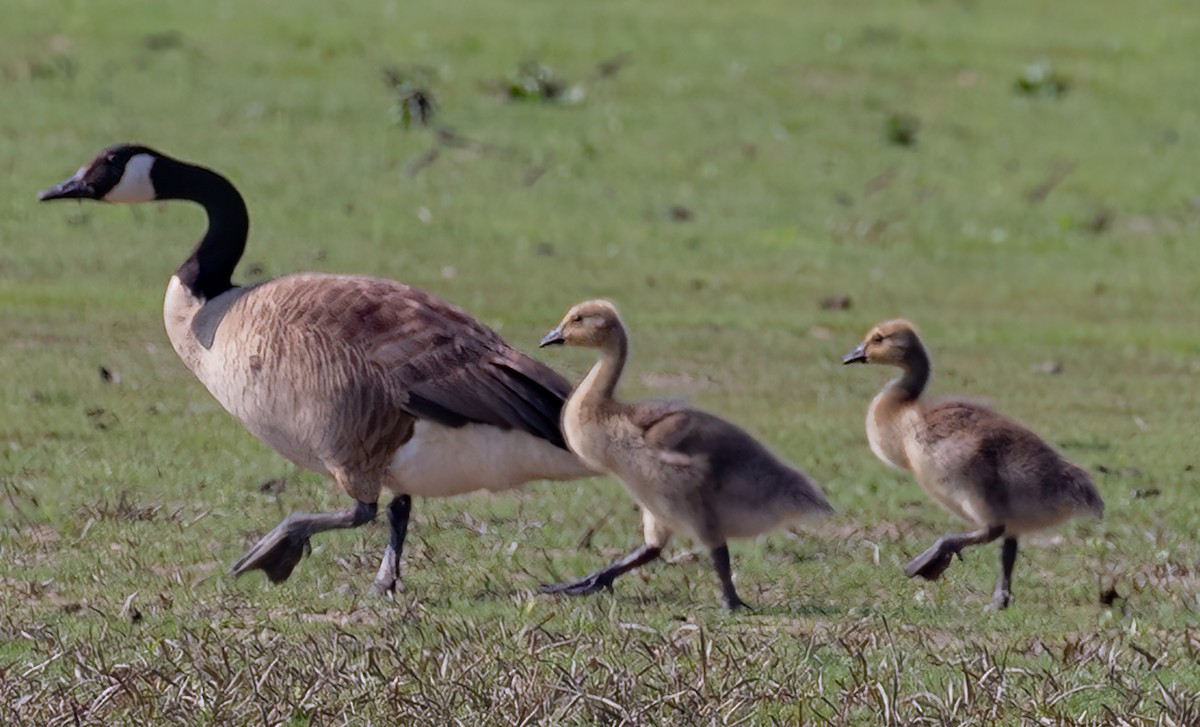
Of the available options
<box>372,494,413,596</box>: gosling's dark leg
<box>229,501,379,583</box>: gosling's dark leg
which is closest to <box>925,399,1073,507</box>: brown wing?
<box>372,494,413,596</box>: gosling's dark leg

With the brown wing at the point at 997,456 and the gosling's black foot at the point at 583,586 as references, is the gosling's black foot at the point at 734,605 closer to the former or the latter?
the gosling's black foot at the point at 583,586

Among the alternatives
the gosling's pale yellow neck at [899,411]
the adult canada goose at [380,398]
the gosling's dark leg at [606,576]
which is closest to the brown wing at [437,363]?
the adult canada goose at [380,398]

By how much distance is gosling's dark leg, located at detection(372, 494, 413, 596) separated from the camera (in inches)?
300

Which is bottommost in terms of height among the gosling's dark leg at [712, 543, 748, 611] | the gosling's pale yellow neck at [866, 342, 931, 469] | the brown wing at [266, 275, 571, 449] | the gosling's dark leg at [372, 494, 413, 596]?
the gosling's dark leg at [372, 494, 413, 596]

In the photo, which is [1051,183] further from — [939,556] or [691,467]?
[691,467]

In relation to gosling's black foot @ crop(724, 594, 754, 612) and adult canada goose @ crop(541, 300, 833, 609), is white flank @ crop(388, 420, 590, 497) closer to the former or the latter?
adult canada goose @ crop(541, 300, 833, 609)

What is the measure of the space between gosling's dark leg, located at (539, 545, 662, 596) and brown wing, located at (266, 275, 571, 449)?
48 centimetres

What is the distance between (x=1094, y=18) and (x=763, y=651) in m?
19.6

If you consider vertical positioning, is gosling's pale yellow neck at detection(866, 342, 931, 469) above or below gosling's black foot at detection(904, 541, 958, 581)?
above

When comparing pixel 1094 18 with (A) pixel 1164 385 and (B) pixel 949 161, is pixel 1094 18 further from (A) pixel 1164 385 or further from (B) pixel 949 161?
(A) pixel 1164 385

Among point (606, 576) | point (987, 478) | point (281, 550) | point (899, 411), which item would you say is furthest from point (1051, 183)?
point (281, 550)

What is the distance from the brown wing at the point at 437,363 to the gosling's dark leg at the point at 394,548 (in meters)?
0.50

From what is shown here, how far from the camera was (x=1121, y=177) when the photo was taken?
19.1 metres

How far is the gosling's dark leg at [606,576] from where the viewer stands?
298 inches
